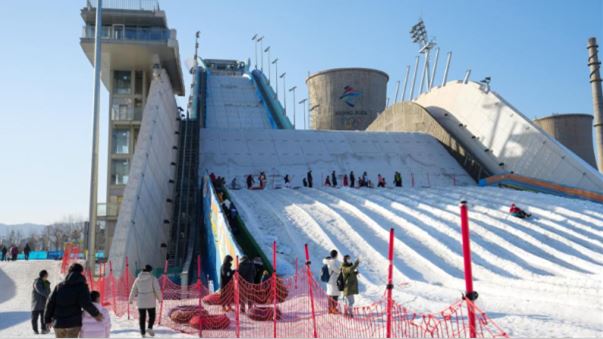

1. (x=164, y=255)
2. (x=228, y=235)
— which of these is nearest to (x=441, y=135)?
(x=164, y=255)

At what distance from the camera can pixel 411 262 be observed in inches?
468

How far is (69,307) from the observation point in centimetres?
486

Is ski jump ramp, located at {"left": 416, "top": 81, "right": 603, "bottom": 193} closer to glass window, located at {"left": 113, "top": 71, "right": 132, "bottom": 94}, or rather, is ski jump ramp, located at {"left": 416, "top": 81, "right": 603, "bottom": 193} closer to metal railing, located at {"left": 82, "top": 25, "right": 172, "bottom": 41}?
metal railing, located at {"left": 82, "top": 25, "right": 172, "bottom": 41}

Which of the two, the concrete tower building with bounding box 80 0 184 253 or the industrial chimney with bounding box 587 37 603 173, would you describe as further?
the industrial chimney with bounding box 587 37 603 173

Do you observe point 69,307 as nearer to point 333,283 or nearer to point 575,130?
point 333,283

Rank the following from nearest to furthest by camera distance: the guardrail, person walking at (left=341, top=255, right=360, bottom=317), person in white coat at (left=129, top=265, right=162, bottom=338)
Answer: person in white coat at (left=129, top=265, right=162, bottom=338) < person walking at (left=341, top=255, right=360, bottom=317) < the guardrail

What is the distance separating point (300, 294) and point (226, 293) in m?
1.51

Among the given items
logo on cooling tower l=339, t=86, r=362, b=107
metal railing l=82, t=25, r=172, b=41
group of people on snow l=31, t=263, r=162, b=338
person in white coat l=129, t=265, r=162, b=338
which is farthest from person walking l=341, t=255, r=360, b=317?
logo on cooling tower l=339, t=86, r=362, b=107

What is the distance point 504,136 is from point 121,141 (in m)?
16.7

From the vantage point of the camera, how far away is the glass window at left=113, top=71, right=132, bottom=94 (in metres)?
25.5

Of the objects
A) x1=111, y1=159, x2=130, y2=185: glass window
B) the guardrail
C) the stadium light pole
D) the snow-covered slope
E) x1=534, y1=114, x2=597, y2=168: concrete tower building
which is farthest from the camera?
x1=534, y1=114, x2=597, y2=168: concrete tower building

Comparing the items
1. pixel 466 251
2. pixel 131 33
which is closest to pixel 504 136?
pixel 131 33

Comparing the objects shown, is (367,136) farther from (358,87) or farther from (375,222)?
(358,87)

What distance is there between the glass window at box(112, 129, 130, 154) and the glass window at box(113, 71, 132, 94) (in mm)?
2038
